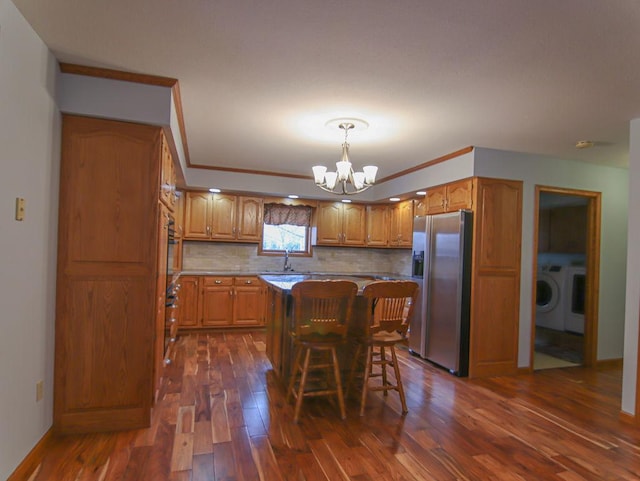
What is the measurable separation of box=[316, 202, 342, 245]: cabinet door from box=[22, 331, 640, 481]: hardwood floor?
9.42 ft

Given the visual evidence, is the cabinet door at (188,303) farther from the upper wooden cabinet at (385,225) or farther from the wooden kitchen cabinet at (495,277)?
the wooden kitchen cabinet at (495,277)

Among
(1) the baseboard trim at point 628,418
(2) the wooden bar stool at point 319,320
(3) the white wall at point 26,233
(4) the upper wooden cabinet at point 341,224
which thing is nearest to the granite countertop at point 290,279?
(2) the wooden bar stool at point 319,320

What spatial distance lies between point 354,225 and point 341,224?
0.22m

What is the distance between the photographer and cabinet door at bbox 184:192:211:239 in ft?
17.8

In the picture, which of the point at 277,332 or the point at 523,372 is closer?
the point at 277,332

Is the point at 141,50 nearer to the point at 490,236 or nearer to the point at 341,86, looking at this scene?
the point at 341,86

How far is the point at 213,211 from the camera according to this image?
219 inches

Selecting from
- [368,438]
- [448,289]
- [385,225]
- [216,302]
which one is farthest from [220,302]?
[368,438]

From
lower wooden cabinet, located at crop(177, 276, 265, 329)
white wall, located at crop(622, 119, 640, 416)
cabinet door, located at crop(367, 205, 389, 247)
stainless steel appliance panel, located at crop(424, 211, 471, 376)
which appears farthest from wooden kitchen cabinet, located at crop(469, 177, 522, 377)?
lower wooden cabinet, located at crop(177, 276, 265, 329)

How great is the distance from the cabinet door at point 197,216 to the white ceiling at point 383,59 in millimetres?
2109

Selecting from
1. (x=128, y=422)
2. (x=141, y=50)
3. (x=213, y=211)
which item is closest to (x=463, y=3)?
(x=141, y=50)

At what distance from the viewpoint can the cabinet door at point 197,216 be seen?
5.44 m

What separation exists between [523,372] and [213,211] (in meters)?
4.50

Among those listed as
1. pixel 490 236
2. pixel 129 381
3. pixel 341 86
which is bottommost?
pixel 129 381
